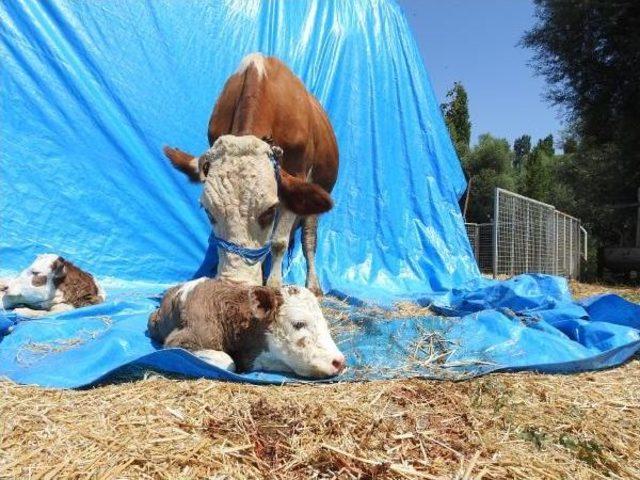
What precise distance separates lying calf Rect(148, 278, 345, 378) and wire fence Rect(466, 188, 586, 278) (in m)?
5.32

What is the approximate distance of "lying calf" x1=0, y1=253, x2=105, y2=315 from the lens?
426 cm

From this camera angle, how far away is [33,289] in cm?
426

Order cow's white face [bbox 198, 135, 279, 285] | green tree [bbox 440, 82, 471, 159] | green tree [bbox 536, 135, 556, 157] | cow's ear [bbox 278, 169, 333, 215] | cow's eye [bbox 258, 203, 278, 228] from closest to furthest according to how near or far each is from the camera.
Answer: cow's white face [bbox 198, 135, 279, 285]
cow's eye [bbox 258, 203, 278, 228]
cow's ear [bbox 278, 169, 333, 215]
green tree [bbox 440, 82, 471, 159]
green tree [bbox 536, 135, 556, 157]

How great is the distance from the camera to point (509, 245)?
318 inches

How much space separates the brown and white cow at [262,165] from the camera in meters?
3.45

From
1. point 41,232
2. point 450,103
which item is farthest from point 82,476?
point 450,103

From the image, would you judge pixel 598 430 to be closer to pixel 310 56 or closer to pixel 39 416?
pixel 39 416

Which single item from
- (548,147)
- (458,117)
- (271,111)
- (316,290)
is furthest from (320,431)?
(548,147)

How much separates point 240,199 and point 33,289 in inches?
81.6

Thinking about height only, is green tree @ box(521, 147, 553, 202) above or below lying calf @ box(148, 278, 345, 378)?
above

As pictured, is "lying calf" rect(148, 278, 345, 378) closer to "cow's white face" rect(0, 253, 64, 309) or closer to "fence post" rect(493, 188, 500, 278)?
"cow's white face" rect(0, 253, 64, 309)

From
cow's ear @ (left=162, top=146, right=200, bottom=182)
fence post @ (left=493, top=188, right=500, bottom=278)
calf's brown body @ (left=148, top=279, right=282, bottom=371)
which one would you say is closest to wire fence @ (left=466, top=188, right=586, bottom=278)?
fence post @ (left=493, top=188, right=500, bottom=278)

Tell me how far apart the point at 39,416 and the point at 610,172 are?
1582 centimetres

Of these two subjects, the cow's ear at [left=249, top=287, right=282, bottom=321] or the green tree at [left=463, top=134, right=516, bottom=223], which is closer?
the cow's ear at [left=249, top=287, right=282, bottom=321]
